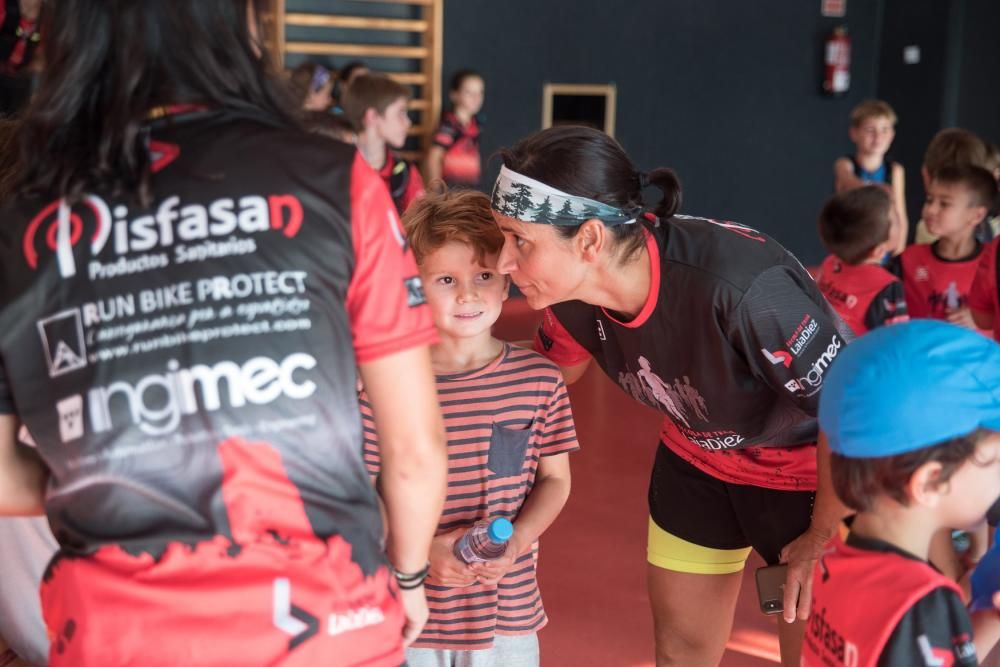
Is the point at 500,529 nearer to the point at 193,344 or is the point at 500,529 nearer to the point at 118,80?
the point at 193,344

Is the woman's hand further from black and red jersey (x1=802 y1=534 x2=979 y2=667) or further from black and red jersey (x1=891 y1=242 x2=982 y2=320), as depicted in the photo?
black and red jersey (x1=891 y1=242 x2=982 y2=320)

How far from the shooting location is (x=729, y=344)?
209 centimetres

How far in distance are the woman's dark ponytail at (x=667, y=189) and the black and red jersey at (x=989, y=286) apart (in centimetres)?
200

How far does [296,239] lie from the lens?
125cm

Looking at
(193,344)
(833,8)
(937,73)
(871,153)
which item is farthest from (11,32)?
(937,73)

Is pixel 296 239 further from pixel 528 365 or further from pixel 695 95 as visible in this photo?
pixel 695 95

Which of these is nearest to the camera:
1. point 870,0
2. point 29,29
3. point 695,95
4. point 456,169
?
point 29,29

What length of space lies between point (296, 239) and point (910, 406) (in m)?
0.84

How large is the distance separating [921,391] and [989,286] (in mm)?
2590

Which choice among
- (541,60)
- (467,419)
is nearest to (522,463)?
(467,419)

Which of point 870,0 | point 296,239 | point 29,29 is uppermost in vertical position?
point 870,0

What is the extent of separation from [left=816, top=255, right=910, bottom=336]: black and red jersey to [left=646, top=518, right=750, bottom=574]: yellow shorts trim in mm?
2008

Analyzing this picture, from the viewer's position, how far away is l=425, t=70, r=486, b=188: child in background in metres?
8.45

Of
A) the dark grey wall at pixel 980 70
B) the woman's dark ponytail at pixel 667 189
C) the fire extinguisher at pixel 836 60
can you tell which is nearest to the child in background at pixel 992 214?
the woman's dark ponytail at pixel 667 189
